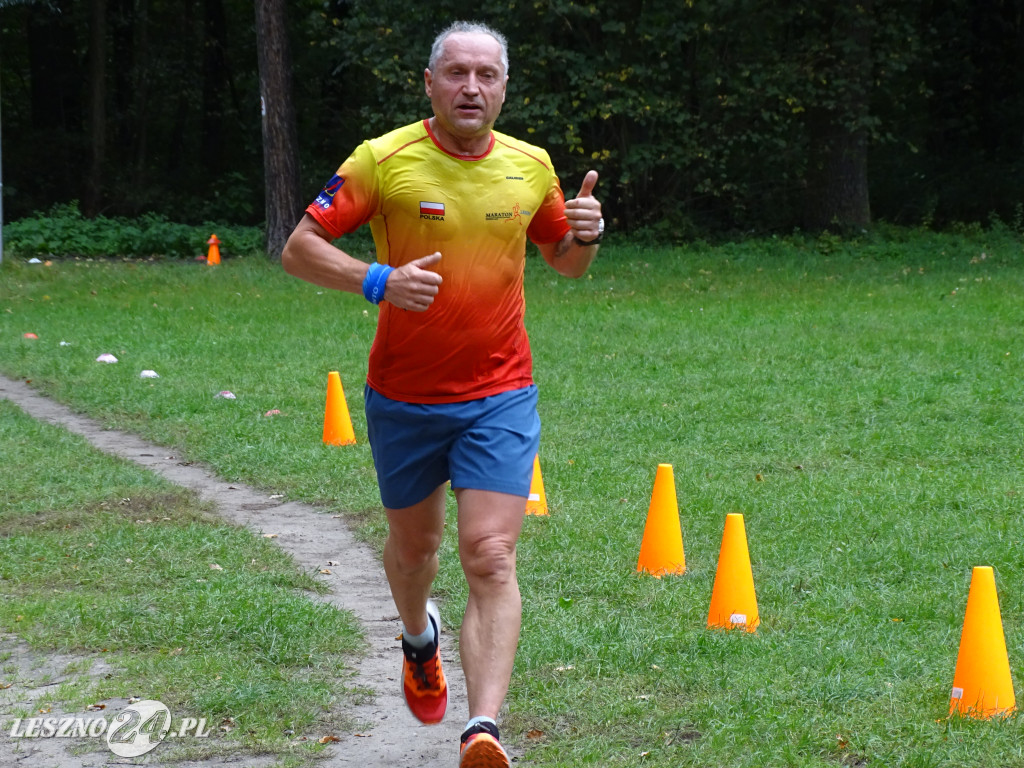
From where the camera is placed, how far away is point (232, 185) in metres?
33.5

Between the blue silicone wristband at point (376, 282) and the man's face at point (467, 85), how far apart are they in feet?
1.84

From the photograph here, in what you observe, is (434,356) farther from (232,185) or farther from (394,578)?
(232,185)

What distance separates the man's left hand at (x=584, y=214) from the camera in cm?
415

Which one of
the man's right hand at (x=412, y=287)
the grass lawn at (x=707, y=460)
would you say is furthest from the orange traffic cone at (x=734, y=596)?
the man's right hand at (x=412, y=287)

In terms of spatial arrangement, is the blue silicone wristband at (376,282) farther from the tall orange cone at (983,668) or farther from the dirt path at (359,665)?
the tall orange cone at (983,668)

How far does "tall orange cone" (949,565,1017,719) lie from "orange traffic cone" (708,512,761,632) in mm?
985

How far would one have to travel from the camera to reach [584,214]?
13.6ft

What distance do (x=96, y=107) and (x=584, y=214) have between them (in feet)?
105

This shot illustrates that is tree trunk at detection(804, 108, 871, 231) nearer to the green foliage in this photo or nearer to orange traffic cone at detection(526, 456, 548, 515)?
the green foliage

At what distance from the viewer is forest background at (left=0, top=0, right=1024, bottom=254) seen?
22.2 m

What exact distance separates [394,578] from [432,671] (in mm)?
346

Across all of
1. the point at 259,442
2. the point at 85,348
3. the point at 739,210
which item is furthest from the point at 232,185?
the point at 259,442

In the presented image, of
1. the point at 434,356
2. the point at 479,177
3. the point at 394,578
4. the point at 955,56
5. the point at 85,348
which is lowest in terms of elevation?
the point at 85,348

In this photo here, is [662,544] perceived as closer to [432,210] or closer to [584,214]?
[584,214]
